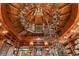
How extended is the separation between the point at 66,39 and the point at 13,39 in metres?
0.90

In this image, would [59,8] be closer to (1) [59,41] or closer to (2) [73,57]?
(1) [59,41]

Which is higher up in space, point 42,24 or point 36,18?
point 36,18

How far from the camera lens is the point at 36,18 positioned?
11.0 ft

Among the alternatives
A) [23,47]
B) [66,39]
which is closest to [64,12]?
[66,39]

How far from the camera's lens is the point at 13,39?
127 inches

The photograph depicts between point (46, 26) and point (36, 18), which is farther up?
point (36, 18)

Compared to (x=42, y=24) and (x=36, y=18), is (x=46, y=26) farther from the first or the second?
(x=36, y=18)

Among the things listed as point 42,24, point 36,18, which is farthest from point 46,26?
point 36,18

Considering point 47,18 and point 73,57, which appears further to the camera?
point 47,18

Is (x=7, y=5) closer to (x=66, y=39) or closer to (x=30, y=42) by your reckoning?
(x=30, y=42)

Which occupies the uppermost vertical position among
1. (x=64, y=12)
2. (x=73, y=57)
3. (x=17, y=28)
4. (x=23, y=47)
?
(x=64, y=12)

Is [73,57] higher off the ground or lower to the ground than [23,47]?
lower

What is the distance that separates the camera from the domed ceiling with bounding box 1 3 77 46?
324 centimetres

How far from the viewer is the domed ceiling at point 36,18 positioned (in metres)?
3.24
